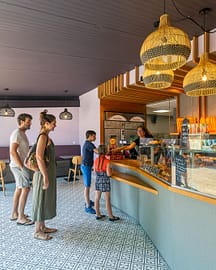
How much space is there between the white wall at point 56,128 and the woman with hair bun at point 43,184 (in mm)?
5829

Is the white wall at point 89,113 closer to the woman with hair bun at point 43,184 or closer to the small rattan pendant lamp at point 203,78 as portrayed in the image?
the woman with hair bun at point 43,184

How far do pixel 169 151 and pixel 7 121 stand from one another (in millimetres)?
7345

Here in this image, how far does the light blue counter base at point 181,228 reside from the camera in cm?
188

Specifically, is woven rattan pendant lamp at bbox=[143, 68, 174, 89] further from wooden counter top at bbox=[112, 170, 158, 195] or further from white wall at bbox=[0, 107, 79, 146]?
white wall at bbox=[0, 107, 79, 146]

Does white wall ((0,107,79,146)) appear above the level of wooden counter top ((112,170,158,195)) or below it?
above

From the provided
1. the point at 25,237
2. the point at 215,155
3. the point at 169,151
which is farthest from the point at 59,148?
the point at 215,155

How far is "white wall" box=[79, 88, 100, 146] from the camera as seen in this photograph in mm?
7430

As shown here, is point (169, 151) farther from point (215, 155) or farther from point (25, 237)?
point (25, 237)

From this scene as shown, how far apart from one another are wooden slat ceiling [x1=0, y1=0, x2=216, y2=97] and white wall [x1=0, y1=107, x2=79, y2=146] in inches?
125

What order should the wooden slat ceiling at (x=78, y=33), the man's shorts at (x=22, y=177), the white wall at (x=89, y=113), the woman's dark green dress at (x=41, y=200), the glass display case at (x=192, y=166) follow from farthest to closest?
the white wall at (x=89, y=113)
the man's shorts at (x=22, y=177)
the woman's dark green dress at (x=41, y=200)
the wooden slat ceiling at (x=78, y=33)
the glass display case at (x=192, y=166)

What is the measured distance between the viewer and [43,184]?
10.3ft

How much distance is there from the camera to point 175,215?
2338mm

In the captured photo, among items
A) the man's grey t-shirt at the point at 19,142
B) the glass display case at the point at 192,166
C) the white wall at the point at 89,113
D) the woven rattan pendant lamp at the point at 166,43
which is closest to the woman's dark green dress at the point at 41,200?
the man's grey t-shirt at the point at 19,142

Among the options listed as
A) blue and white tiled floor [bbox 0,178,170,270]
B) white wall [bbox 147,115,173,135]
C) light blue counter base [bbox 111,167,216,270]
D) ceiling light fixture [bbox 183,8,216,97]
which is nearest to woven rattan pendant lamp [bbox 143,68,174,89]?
ceiling light fixture [bbox 183,8,216,97]
